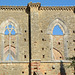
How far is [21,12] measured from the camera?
75.2 ft

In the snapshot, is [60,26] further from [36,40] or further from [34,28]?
[36,40]

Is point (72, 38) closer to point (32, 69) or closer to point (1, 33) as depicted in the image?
point (32, 69)

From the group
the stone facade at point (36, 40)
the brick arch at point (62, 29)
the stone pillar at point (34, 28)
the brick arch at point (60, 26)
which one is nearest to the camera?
the stone facade at point (36, 40)

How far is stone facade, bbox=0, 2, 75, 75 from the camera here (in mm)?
20812

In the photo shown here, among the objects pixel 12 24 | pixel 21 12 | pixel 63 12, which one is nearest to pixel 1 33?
pixel 12 24

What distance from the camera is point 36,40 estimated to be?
21281 mm

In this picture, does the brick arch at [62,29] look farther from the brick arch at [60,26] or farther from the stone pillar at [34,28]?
the stone pillar at [34,28]

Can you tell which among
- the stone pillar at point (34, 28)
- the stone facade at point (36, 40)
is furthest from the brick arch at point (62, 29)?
the stone pillar at point (34, 28)

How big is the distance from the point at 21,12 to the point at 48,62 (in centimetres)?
618

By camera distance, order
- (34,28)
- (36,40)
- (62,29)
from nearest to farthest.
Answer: (36,40) → (34,28) → (62,29)

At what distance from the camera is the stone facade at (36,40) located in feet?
68.3

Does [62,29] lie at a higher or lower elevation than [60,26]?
lower

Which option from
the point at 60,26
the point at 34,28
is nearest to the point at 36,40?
the point at 34,28

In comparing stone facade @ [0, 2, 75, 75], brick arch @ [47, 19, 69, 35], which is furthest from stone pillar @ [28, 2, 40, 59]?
brick arch @ [47, 19, 69, 35]
